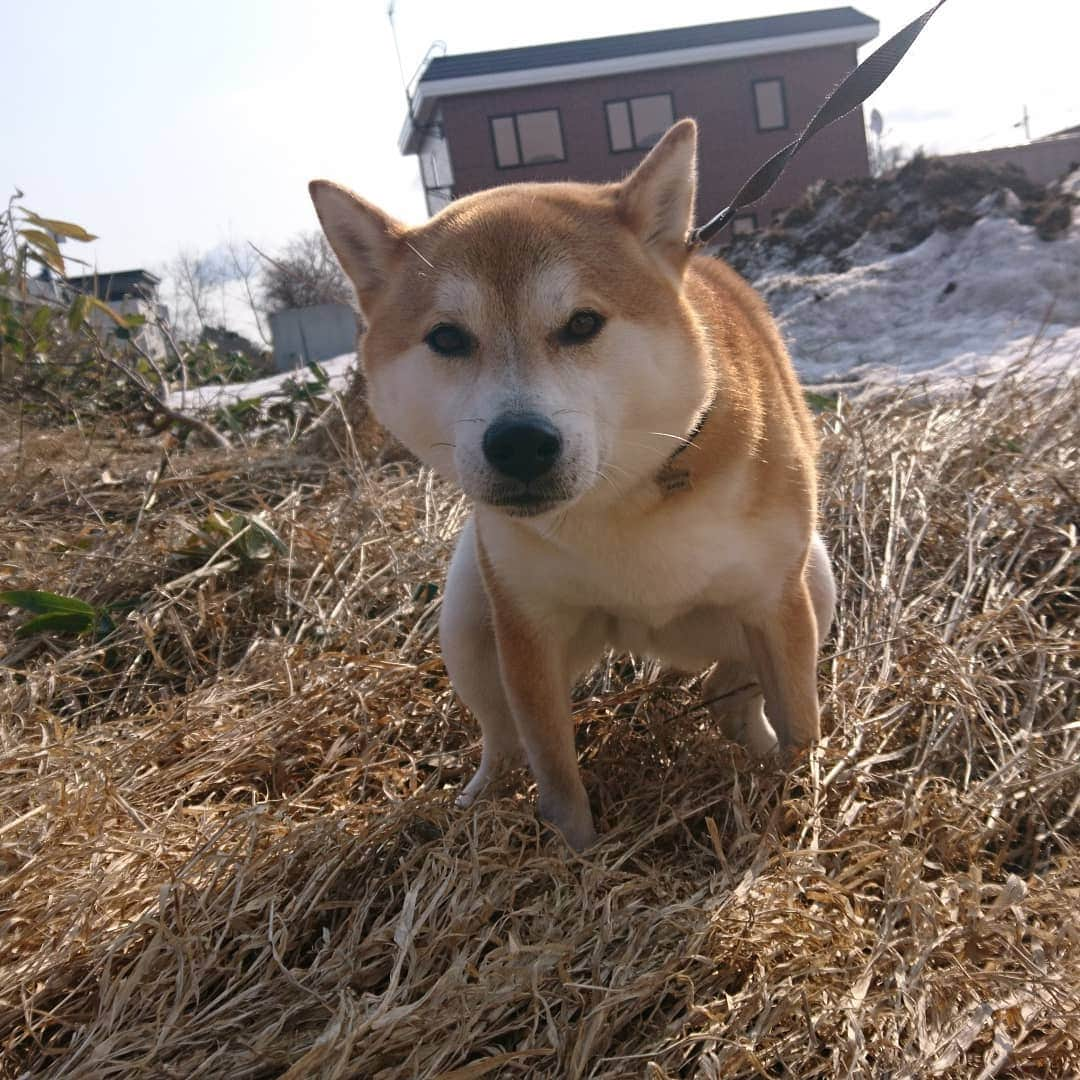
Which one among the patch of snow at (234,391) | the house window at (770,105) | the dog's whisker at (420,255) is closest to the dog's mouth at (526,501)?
the dog's whisker at (420,255)

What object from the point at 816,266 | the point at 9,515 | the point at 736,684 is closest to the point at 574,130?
the point at 816,266

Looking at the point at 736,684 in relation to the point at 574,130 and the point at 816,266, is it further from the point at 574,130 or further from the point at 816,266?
the point at 574,130

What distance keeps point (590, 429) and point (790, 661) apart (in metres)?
0.76

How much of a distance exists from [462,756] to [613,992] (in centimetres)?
120

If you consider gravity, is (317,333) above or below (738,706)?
above

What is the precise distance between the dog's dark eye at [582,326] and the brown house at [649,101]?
69.5 ft

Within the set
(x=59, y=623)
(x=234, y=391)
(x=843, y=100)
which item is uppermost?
(x=843, y=100)

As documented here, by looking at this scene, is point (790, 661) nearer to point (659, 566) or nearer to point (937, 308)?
point (659, 566)

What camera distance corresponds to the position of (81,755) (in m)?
2.66

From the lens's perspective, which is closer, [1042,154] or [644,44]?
[1042,154]

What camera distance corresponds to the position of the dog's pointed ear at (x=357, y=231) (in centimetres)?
229

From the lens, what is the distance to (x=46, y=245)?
3781mm

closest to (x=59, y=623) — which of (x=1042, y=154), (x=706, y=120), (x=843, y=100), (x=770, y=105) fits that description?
(x=843, y=100)

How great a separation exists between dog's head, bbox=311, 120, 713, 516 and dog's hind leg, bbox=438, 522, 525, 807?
0.46 m
